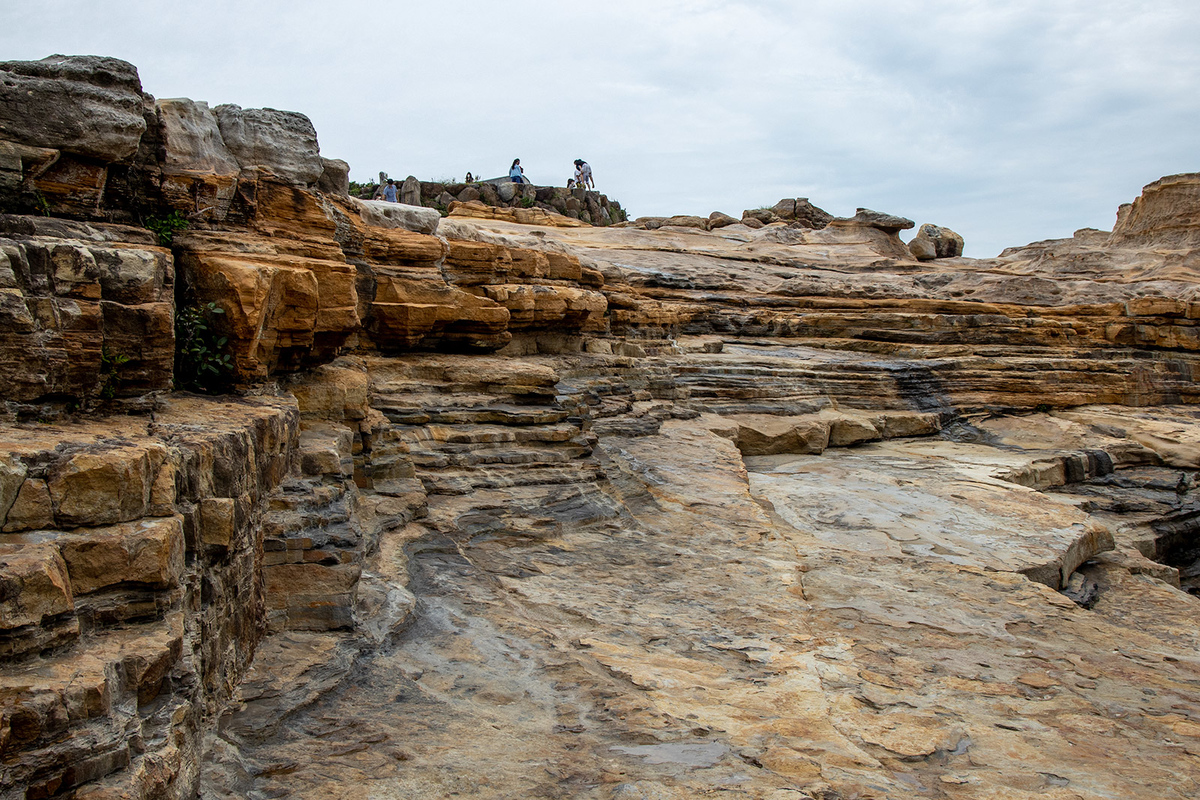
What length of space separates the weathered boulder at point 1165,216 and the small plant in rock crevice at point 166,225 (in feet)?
78.2

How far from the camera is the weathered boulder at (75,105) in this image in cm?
389

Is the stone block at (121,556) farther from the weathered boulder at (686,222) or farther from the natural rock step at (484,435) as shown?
the weathered boulder at (686,222)

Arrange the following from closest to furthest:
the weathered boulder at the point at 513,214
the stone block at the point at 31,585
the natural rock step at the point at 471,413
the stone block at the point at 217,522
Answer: the stone block at the point at 31,585
the stone block at the point at 217,522
the natural rock step at the point at 471,413
the weathered boulder at the point at 513,214

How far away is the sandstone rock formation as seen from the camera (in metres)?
2.86

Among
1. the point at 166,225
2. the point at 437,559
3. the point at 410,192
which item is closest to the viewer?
the point at 166,225

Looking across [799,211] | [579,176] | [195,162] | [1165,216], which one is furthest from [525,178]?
[195,162]

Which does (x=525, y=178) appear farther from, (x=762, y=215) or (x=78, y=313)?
(x=78, y=313)

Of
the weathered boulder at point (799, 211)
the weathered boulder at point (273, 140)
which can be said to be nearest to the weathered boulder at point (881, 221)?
the weathered boulder at point (799, 211)

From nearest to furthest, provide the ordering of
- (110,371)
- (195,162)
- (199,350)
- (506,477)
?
1. (110,371)
2. (199,350)
3. (195,162)
4. (506,477)

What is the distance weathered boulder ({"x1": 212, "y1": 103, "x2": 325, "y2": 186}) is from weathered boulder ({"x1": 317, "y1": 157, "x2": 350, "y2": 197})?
89 cm

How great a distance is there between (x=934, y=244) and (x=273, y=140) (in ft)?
81.4

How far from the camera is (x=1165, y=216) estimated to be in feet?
71.9

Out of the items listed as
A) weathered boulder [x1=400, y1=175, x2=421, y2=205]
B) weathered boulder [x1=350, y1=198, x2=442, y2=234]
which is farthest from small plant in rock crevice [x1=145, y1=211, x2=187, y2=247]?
weathered boulder [x1=400, y1=175, x2=421, y2=205]

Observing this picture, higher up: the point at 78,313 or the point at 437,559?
the point at 78,313
